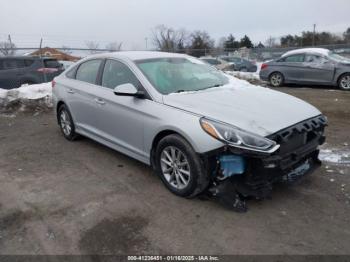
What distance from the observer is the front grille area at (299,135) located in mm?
3543

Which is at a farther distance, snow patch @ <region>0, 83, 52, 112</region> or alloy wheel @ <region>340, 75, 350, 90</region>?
alloy wheel @ <region>340, 75, 350, 90</region>

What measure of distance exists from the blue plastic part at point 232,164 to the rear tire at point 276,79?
36.7 feet

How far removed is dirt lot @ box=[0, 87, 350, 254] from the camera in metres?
3.17

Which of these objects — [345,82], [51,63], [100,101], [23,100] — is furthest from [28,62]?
[345,82]

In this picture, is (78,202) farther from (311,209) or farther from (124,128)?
(311,209)

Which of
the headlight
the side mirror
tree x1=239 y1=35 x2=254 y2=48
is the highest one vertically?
tree x1=239 y1=35 x2=254 y2=48

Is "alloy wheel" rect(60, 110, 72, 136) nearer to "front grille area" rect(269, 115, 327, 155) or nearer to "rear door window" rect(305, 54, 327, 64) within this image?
"front grille area" rect(269, 115, 327, 155)

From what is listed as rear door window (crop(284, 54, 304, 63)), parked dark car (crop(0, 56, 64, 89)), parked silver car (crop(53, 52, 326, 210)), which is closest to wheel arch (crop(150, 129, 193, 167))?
parked silver car (crop(53, 52, 326, 210))

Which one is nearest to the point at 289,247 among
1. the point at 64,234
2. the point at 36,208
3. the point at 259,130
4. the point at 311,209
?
the point at 311,209

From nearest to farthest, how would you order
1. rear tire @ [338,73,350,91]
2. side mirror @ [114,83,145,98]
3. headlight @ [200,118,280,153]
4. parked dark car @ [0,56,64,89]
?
headlight @ [200,118,280,153], side mirror @ [114,83,145,98], parked dark car @ [0,56,64,89], rear tire @ [338,73,350,91]

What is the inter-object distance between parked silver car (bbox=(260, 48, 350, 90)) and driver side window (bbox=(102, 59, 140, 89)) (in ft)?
32.3

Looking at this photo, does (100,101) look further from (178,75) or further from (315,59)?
(315,59)

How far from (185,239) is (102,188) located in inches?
60.2

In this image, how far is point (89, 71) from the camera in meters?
5.62
